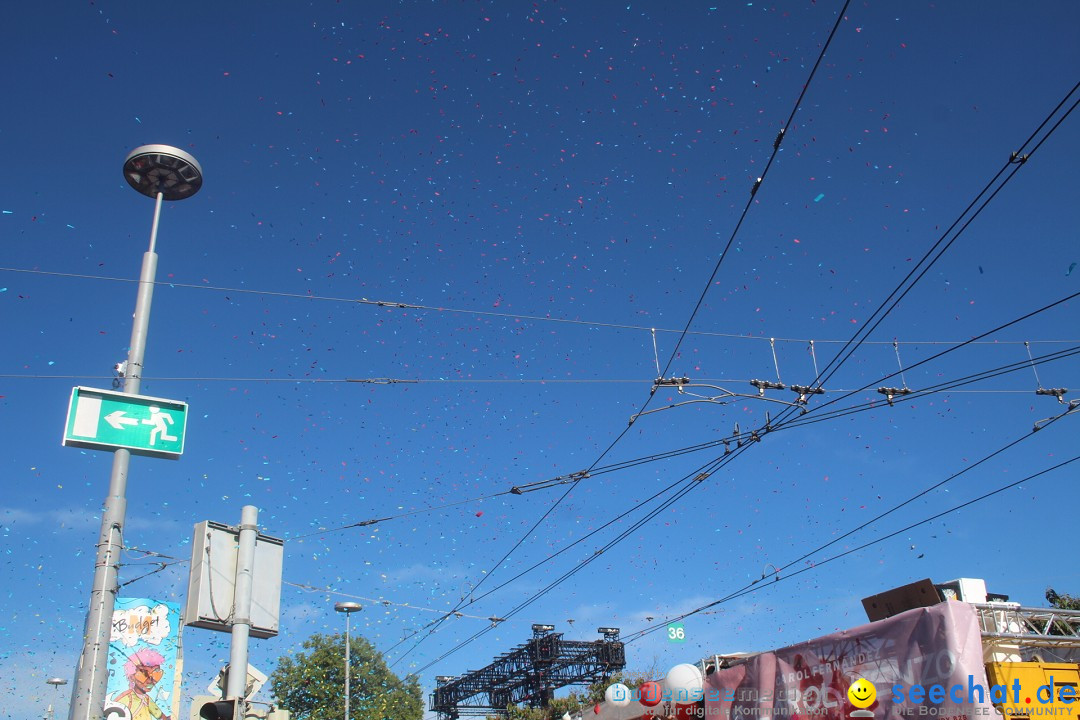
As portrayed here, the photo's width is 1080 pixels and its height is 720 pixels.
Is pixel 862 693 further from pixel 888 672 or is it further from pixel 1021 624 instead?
pixel 1021 624

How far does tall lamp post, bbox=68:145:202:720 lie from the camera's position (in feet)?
24.3

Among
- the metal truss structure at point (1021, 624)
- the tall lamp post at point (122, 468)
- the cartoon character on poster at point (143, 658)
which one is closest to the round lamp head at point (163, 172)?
the tall lamp post at point (122, 468)

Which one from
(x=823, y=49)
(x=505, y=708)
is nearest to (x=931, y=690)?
(x=823, y=49)

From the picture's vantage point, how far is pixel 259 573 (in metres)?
7.85

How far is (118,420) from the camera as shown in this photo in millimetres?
8625

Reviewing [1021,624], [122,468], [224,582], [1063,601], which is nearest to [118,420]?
[122,468]

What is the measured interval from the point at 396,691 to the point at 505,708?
2182cm

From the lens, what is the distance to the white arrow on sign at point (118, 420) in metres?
8.59

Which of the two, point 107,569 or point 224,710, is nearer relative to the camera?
point 224,710

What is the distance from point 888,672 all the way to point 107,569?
359 inches

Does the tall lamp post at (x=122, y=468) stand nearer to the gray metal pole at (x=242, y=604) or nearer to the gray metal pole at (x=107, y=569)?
the gray metal pole at (x=107, y=569)

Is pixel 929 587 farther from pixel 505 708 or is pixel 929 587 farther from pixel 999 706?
pixel 505 708

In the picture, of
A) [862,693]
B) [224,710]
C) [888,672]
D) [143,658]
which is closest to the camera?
[224,710]

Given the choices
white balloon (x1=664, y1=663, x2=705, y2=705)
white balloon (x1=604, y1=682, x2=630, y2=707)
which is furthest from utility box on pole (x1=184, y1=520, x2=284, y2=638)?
white balloon (x1=604, y1=682, x2=630, y2=707)
